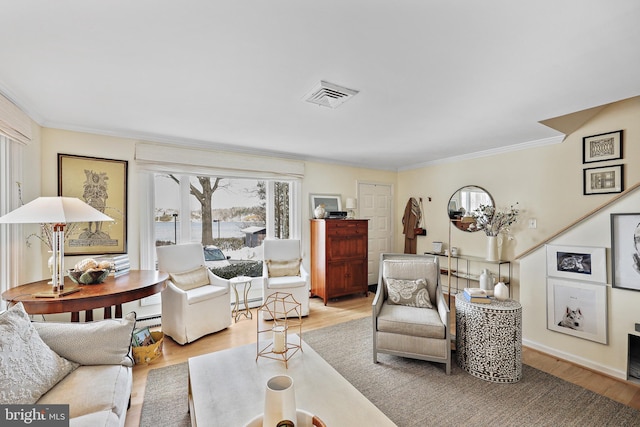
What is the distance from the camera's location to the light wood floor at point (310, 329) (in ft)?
6.91

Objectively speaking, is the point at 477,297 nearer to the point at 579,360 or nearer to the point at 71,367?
the point at 579,360

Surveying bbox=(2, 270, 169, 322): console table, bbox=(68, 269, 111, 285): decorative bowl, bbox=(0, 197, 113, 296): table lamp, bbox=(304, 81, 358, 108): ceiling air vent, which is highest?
bbox=(304, 81, 358, 108): ceiling air vent

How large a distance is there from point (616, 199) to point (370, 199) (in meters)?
3.32

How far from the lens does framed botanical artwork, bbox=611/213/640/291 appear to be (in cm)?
226

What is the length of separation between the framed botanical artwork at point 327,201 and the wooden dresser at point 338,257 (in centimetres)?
32

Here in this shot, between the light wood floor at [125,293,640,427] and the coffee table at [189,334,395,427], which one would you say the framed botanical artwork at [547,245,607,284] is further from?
the coffee table at [189,334,395,427]

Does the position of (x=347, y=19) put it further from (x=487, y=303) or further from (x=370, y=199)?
(x=370, y=199)

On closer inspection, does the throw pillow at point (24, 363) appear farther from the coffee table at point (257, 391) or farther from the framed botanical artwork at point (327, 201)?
the framed botanical artwork at point (327, 201)

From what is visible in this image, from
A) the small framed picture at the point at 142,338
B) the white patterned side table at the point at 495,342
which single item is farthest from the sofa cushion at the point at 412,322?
the small framed picture at the point at 142,338

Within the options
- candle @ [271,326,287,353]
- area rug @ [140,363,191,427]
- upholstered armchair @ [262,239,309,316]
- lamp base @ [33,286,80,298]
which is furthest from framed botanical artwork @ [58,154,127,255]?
candle @ [271,326,287,353]

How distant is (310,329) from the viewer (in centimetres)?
331

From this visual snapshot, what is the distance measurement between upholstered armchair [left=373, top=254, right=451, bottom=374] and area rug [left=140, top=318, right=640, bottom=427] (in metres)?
0.17

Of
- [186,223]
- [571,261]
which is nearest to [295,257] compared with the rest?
[186,223]

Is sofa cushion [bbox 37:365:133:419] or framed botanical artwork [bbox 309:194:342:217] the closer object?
sofa cushion [bbox 37:365:133:419]
